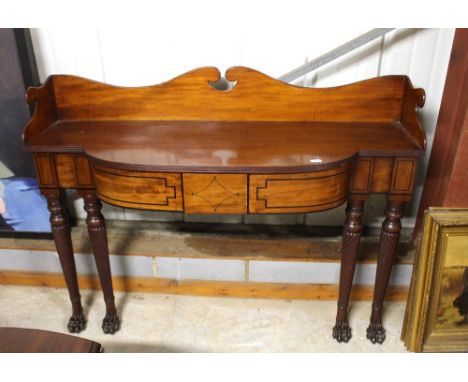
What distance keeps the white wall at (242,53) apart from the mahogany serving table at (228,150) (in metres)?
0.22

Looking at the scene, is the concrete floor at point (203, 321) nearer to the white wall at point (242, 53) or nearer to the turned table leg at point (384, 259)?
the turned table leg at point (384, 259)

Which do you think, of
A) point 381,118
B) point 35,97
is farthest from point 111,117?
point 381,118

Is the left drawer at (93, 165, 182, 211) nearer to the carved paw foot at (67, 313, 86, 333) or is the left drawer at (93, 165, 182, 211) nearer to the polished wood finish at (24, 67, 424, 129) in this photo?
the polished wood finish at (24, 67, 424, 129)

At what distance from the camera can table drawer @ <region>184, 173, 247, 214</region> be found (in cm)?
139

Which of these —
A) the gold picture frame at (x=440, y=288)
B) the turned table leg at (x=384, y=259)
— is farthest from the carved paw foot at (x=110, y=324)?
the gold picture frame at (x=440, y=288)

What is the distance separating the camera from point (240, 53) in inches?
72.6

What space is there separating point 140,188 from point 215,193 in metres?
0.25

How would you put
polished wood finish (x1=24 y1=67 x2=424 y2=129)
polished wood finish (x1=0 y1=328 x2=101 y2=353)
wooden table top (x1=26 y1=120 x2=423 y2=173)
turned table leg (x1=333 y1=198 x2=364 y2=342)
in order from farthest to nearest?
polished wood finish (x1=24 y1=67 x2=424 y2=129) < turned table leg (x1=333 y1=198 x2=364 y2=342) < wooden table top (x1=26 y1=120 x2=423 y2=173) < polished wood finish (x1=0 y1=328 x2=101 y2=353)

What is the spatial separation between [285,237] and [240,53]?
0.91 metres

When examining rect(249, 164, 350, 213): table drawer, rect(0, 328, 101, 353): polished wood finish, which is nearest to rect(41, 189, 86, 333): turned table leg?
rect(0, 328, 101, 353): polished wood finish

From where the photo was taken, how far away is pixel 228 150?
1.47m

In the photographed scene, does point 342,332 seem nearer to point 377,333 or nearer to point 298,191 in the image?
point 377,333

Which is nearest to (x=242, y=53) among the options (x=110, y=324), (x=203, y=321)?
(x=203, y=321)

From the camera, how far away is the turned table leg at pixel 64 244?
1632mm
